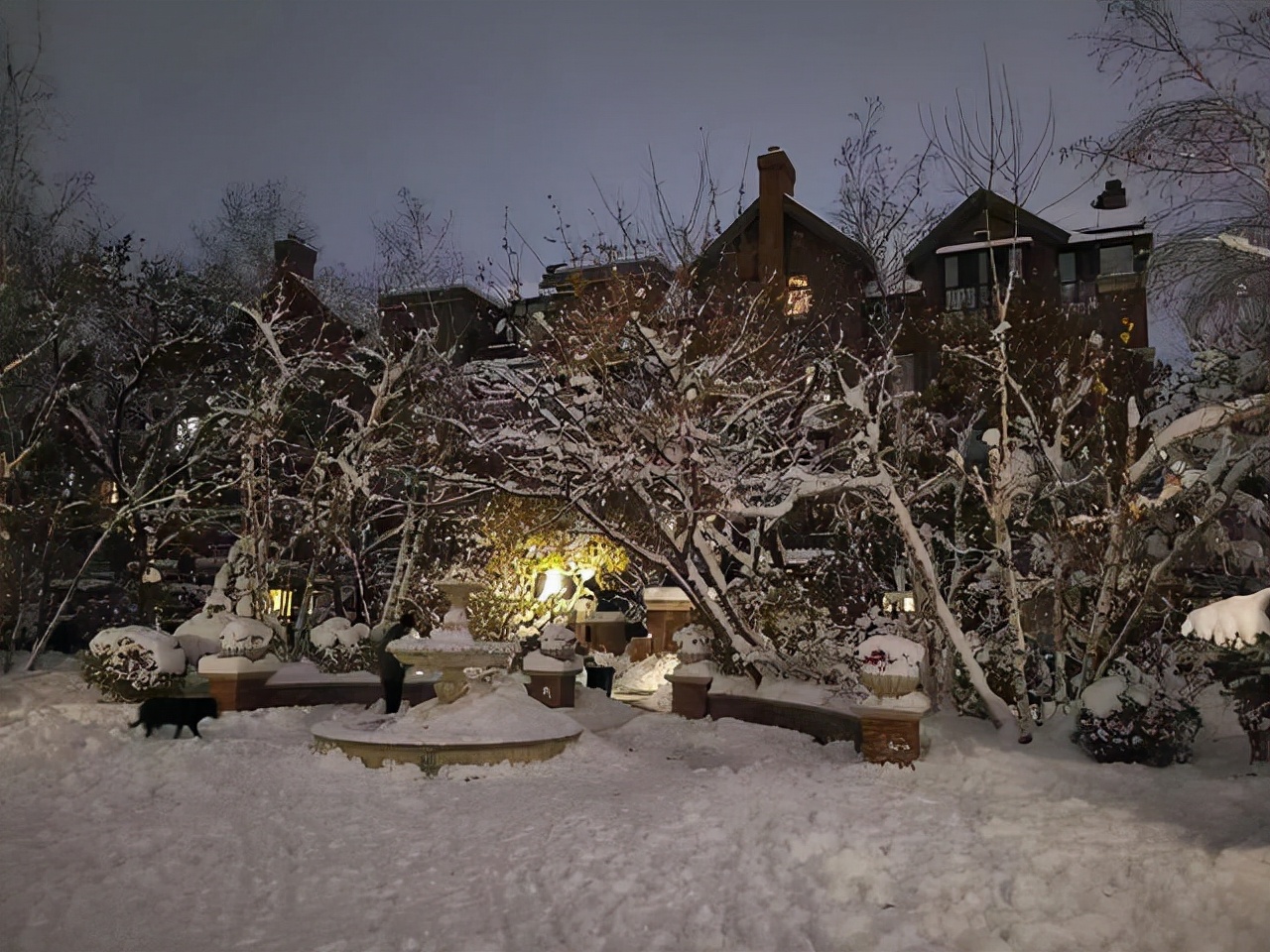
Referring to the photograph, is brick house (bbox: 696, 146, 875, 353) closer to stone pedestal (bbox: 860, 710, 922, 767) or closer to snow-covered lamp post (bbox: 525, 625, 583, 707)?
snow-covered lamp post (bbox: 525, 625, 583, 707)

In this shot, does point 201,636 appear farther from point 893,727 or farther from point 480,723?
point 893,727

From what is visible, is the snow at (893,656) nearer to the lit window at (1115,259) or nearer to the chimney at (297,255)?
the lit window at (1115,259)

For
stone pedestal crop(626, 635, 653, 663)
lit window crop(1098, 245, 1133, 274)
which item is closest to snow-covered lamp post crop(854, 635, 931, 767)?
stone pedestal crop(626, 635, 653, 663)

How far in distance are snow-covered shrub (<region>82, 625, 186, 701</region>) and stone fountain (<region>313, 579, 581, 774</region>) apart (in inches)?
109

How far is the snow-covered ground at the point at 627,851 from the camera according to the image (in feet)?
19.0

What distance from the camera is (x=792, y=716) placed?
13.9 meters

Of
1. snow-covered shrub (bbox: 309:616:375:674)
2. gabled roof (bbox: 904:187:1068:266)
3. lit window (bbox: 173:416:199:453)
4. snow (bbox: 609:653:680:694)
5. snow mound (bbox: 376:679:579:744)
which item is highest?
gabled roof (bbox: 904:187:1068:266)

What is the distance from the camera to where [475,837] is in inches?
322

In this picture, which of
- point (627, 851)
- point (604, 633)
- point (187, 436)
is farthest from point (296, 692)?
point (604, 633)

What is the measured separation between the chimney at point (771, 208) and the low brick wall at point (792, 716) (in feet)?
61.5

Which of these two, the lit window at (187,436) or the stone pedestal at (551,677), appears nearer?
the stone pedestal at (551,677)

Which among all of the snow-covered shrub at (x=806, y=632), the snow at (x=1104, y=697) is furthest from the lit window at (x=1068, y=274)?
the snow at (x=1104, y=697)

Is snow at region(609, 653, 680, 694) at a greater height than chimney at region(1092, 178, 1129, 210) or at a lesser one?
lesser

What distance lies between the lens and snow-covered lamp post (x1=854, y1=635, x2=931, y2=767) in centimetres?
1040
